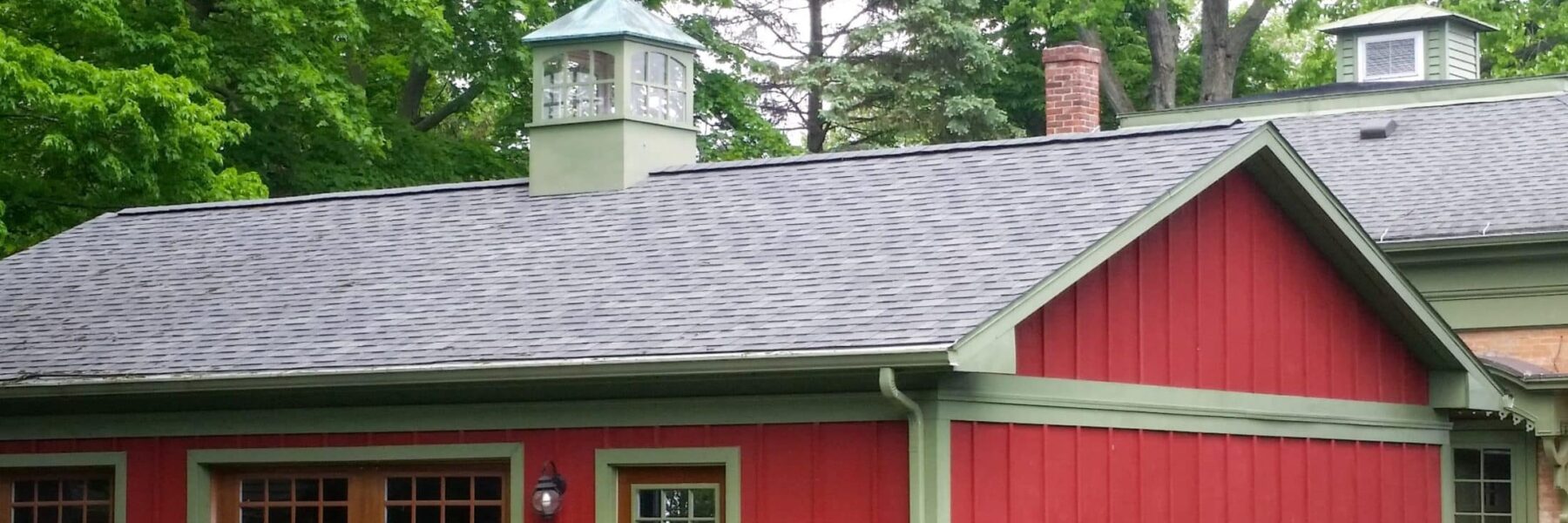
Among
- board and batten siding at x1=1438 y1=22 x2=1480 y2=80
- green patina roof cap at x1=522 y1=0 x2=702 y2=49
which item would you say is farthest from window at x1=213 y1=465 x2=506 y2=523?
board and batten siding at x1=1438 y1=22 x2=1480 y2=80

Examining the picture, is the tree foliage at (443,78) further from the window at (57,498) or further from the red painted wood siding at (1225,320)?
the red painted wood siding at (1225,320)

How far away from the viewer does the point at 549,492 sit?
42.8ft

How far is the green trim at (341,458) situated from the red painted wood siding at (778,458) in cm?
5

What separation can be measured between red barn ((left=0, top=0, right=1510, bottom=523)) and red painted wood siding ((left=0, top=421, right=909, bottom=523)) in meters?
0.02

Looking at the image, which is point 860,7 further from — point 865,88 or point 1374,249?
point 1374,249

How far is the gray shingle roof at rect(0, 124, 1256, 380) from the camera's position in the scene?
12453 millimetres

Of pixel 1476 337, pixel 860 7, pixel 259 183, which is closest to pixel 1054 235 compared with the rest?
pixel 1476 337

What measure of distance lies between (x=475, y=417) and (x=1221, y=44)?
25.0 m

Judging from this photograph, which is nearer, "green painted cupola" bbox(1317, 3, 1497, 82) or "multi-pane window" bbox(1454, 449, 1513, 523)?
"multi-pane window" bbox(1454, 449, 1513, 523)

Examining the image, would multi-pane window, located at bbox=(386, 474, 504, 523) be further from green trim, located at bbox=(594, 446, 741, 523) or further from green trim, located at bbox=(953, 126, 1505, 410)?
green trim, located at bbox=(953, 126, 1505, 410)

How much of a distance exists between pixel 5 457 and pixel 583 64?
16.3 ft

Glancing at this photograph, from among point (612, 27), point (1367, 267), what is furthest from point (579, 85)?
point (1367, 267)

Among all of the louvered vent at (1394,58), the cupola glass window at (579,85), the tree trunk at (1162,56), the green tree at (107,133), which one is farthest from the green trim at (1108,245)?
the tree trunk at (1162,56)

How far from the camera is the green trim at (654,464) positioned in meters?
12.6
